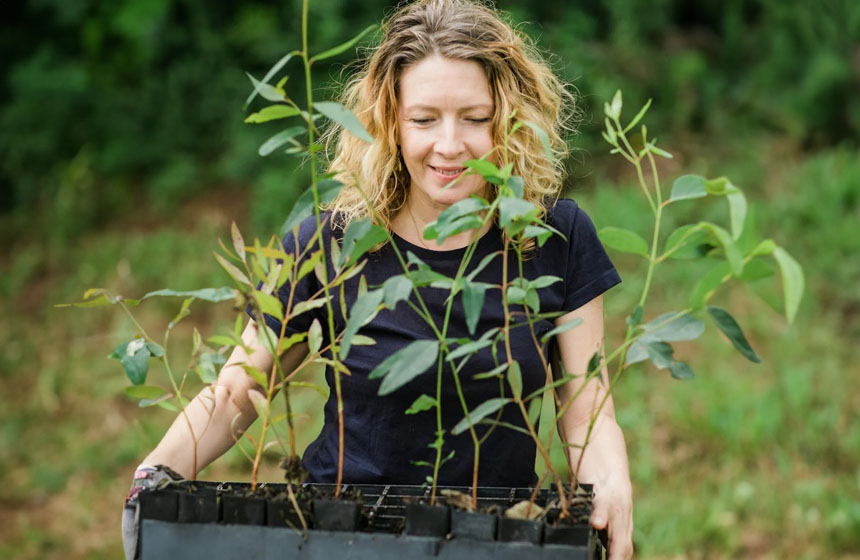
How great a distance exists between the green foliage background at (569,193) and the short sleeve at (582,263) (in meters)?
1.86

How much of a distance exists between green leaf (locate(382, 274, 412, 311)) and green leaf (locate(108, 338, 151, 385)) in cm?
31

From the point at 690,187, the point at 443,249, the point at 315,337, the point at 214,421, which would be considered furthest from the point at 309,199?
the point at 443,249

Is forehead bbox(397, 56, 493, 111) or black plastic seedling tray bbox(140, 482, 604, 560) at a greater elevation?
forehead bbox(397, 56, 493, 111)

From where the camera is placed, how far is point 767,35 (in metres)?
5.76

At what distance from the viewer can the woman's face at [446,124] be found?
4.83 feet

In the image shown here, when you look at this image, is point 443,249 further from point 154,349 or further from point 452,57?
point 154,349

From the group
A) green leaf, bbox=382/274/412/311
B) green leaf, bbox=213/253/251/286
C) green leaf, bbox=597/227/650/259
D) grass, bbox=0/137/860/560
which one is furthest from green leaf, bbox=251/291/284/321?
grass, bbox=0/137/860/560

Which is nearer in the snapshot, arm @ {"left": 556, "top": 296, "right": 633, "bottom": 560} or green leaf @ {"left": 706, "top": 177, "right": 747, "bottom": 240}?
green leaf @ {"left": 706, "top": 177, "right": 747, "bottom": 240}

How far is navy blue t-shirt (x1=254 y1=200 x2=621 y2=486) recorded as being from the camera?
157 centimetres

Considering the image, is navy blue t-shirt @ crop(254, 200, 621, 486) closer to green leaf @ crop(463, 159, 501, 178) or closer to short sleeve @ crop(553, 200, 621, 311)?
short sleeve @ crop(553, 200, 621, 311)

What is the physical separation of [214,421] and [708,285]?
0.77 m

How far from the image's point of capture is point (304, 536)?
106 centimetres

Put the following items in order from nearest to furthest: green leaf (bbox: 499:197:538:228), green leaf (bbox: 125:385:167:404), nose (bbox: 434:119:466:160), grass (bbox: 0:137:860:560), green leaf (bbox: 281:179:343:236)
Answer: green leaf (bbox: 499:197:538:228)
green leaf (bbox: 281:179:343:236)
green leaf (bbox: 125:385:167:404)
nose (bbox: 434:119:466:160)
grass (bbox: 0:137:860:560)

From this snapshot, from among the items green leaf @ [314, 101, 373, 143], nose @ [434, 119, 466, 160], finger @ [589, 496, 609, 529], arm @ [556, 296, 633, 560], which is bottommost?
finger @ [589, 496, 609, 529]
